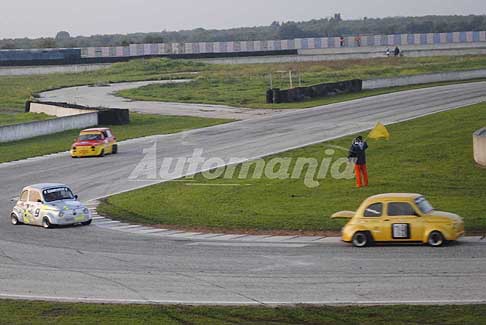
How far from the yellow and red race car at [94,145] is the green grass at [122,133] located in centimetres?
302

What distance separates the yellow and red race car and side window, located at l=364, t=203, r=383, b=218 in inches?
1014

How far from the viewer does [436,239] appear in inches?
977

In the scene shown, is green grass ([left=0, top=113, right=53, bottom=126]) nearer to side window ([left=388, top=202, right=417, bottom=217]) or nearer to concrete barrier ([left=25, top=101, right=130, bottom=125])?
concrete barrier ([left=25, top=101, right=130, bottom=125])

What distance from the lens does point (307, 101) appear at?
7438 centimetres

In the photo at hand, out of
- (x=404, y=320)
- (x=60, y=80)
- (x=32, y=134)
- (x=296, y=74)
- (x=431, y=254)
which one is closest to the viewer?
(x=404, y=320)

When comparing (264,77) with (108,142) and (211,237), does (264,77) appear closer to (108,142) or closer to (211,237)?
(108,142)

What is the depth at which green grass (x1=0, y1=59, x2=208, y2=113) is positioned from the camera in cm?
9975

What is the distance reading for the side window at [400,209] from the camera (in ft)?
84.1

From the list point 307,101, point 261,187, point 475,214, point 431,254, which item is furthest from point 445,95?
point 431,254

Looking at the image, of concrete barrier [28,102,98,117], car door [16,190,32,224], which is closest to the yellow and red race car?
concrete barrier [28,102,98,117]

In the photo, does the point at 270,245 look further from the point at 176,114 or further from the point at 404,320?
the point at 176,114

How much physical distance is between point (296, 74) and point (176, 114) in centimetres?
3336

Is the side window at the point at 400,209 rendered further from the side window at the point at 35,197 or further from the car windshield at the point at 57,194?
the side window at the point at 35,197

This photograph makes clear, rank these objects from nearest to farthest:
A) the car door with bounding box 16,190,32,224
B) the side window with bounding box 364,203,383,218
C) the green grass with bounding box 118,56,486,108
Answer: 1. the side window with bounding box 364,203,383,218
2. the car door with bounding box 16,190,32,224
3. the green grass with bounding box 118,56,486,108
